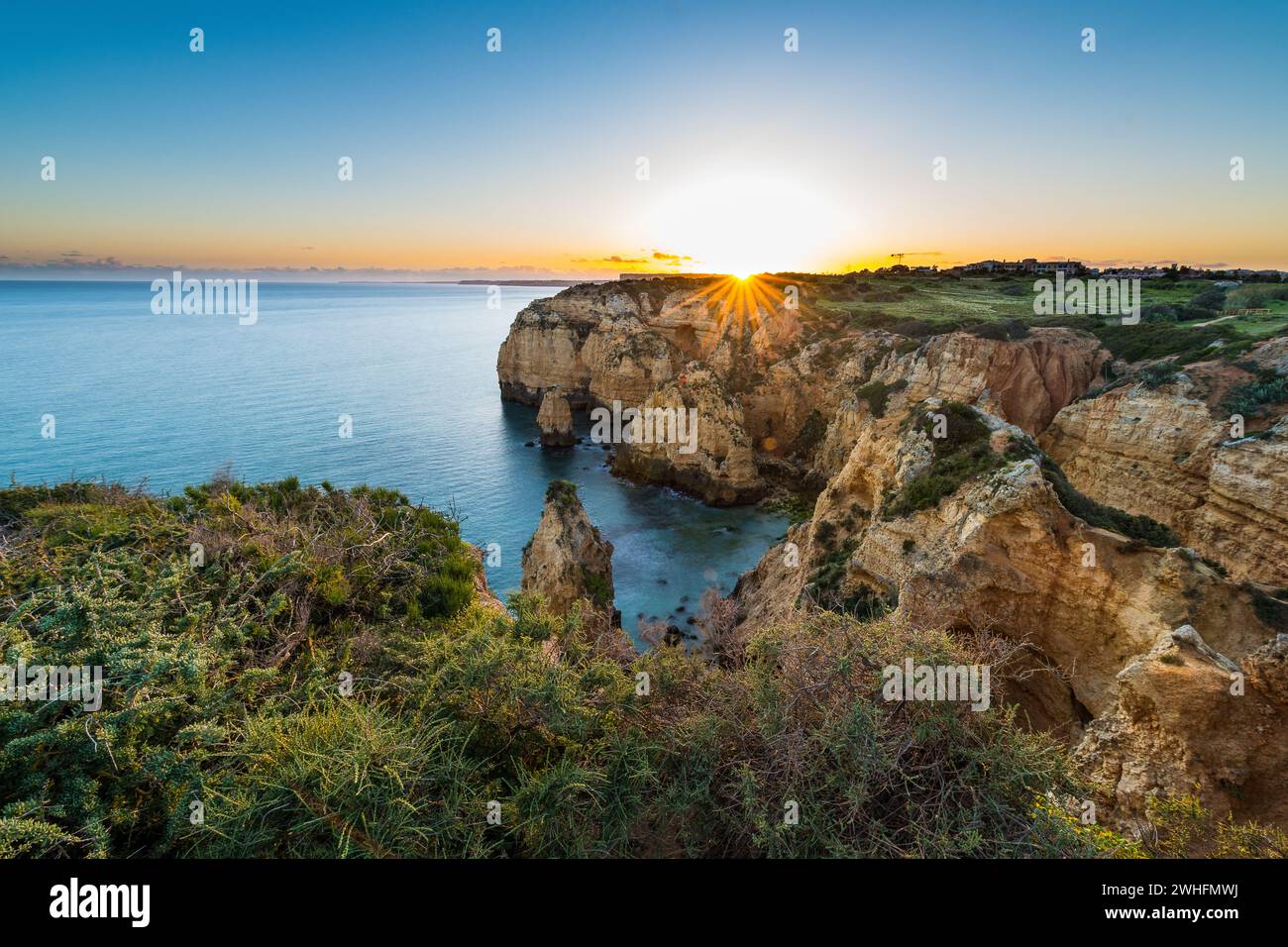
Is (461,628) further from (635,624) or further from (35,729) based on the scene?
(635,624)

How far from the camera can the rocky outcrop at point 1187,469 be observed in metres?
14.8

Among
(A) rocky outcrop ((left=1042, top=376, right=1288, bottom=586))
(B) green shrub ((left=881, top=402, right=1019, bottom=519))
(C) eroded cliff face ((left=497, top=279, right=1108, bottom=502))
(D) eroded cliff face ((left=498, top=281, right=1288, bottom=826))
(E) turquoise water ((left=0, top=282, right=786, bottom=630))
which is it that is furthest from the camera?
(E) turquoise water ((left=0, top=282, right=786, bottom=630))

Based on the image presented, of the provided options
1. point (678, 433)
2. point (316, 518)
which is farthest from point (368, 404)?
point (316, 518)

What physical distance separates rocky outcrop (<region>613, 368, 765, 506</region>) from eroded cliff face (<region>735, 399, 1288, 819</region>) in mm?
25505

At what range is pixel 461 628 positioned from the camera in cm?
953

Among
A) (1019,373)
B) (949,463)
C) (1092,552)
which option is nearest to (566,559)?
(949,463)

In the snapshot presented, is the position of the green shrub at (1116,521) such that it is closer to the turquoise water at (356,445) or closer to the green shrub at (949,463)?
the green shrub at (949,463)

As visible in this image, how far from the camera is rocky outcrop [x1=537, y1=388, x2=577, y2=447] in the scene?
58.2 m

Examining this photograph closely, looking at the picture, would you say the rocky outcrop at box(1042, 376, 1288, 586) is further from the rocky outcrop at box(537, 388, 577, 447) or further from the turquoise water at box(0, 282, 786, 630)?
the rocky outcrop at box(537, 388, 577, 447)

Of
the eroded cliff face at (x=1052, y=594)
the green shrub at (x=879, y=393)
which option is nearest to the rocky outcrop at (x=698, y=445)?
the green shrub at (x=879, y=393)

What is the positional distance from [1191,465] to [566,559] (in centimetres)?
2200

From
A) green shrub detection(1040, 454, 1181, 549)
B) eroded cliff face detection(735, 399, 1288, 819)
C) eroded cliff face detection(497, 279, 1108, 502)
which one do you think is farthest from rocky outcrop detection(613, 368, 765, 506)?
green shrub detection(1040, 454, 1181, 549)

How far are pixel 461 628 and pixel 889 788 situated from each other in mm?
6904

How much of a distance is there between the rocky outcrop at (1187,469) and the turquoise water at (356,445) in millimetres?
18154
